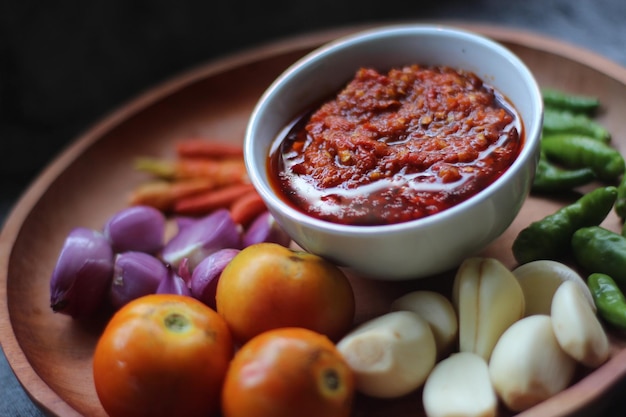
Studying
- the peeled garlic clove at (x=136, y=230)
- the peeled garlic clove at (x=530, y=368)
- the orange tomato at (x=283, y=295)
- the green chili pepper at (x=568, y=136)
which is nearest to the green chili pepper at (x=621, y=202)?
the green chili pepper at (x=568, y=136)

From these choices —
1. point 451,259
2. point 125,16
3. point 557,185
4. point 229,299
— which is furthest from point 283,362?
point 125,16

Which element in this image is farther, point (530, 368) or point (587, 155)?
point (587, 155)

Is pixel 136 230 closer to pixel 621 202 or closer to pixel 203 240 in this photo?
pixel 203 240

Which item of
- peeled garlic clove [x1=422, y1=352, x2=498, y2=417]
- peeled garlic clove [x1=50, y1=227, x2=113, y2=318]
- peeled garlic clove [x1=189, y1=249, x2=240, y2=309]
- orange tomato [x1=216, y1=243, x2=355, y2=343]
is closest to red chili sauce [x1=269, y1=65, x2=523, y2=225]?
orange tomato [x1=216, y1=243, x2=355, y2=343]

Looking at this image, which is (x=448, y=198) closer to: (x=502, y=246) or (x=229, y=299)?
(x=502, y=246)

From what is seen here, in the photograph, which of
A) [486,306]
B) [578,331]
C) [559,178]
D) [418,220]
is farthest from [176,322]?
[559,178]

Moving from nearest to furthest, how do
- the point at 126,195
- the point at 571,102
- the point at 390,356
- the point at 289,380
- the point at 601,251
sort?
1. the point at 289,380
2. the point at 390,356
3. the point at 601,251
4. the point at 571,102
5. the point at 126,195

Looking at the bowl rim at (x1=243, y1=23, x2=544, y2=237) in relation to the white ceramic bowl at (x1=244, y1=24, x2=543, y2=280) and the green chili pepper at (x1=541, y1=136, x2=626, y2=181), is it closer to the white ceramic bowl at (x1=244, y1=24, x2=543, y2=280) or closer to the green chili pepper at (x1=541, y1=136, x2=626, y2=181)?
the white ceramic bowl at (x1=244, y1=24, x2=543, y2=280)
